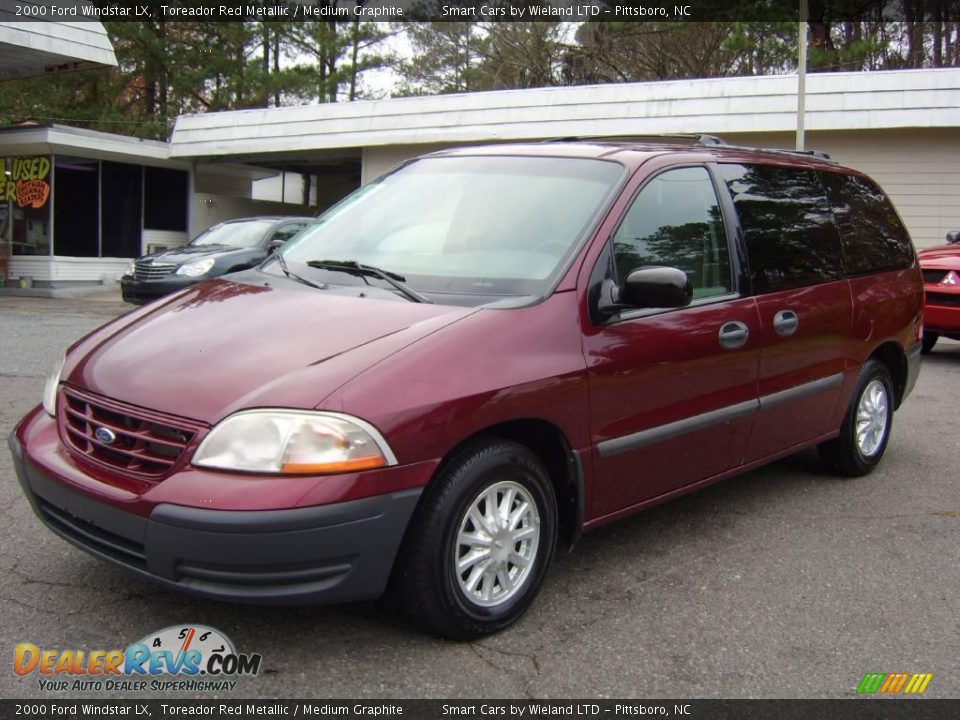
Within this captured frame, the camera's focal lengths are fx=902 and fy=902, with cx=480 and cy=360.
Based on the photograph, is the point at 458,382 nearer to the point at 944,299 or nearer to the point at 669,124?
the point at 944,299

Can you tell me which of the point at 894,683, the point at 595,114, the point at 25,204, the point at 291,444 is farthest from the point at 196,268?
the point at 894,683

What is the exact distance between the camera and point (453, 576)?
2.88 metres

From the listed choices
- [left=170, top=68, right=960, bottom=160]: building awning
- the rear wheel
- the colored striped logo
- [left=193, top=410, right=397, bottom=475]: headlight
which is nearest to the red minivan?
[left=193, top=410, right=397, bottom=475]: headlight

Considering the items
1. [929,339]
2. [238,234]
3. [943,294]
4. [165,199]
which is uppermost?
[165,199]

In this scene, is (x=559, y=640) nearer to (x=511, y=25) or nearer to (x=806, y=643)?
(x=806, y=643)

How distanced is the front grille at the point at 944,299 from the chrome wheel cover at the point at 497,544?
312 inches

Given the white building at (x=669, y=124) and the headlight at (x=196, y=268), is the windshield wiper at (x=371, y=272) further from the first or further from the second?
the white building at (x=669, y=124)

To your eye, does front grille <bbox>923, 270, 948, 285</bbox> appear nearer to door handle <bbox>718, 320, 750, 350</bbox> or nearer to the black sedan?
door handle <bbox>718, 320, 750, 350</bbox>

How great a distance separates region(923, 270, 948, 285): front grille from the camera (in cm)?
973

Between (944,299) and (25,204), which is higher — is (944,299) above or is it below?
below

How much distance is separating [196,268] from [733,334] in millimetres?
9691

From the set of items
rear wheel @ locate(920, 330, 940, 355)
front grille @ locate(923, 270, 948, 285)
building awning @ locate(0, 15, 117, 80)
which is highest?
building awning @ locate(0, 15, 117, 80)

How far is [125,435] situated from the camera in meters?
2.82

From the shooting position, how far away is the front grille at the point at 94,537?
8.90ft
